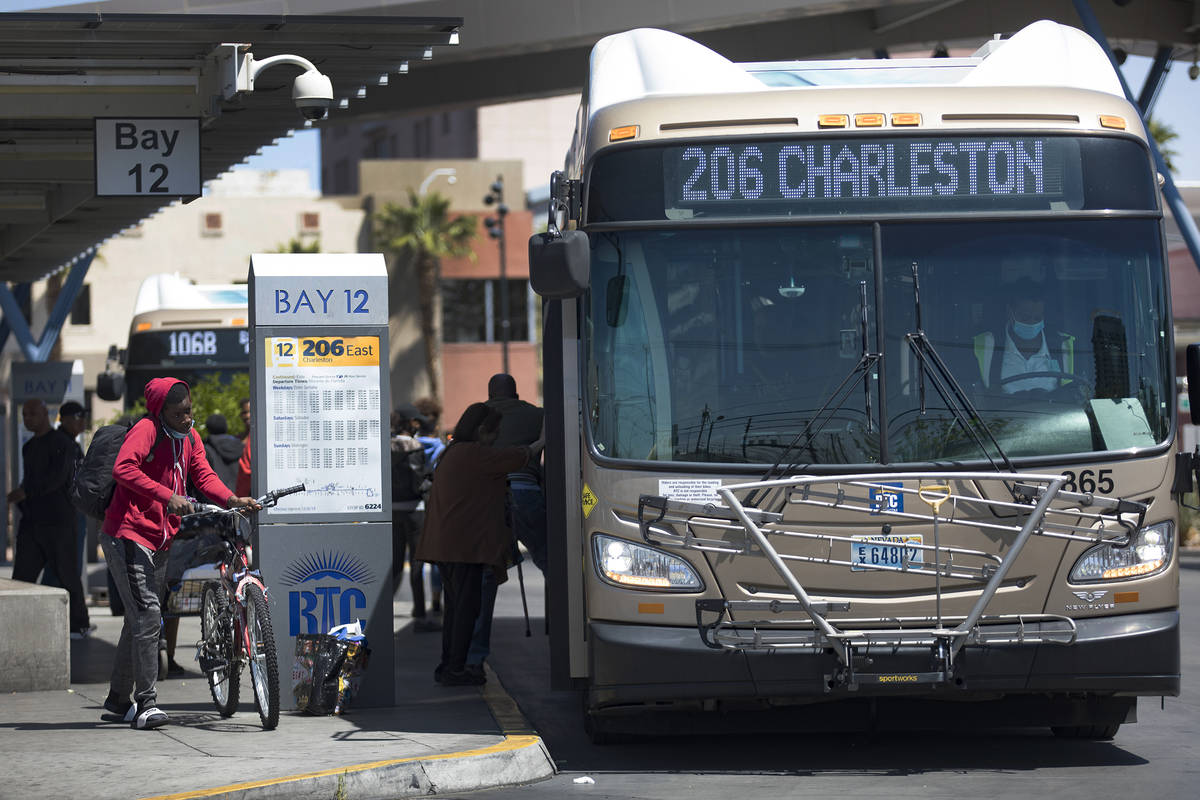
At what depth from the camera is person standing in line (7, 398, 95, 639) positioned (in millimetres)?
13445

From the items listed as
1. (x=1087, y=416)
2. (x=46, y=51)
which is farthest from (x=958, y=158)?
(x=46, y=51)

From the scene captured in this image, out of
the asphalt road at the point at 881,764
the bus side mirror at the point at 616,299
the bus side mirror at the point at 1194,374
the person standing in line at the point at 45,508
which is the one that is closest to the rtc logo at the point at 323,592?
the asphalt road at the point at 881,764

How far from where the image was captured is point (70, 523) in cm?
1364

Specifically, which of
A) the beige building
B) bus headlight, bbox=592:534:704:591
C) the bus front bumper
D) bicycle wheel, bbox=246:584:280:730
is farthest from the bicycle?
the beige building

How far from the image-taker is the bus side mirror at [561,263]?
7852mm

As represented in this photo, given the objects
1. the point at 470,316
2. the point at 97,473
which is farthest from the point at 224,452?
the point at 470,316

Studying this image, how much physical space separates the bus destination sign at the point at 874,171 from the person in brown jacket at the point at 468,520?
322 cm

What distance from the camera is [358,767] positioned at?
25.0 feet

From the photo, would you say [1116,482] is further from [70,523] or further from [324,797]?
[70,523]

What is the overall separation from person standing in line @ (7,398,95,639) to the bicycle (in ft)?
14.2

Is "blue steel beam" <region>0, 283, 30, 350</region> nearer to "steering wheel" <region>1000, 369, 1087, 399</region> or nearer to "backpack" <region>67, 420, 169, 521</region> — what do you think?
"backpack" <region>67, 420, 169, 521</region>

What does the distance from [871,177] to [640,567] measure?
6.84ft

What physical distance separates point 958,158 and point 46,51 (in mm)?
6192

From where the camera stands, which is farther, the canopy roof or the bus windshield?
the canopy roof
